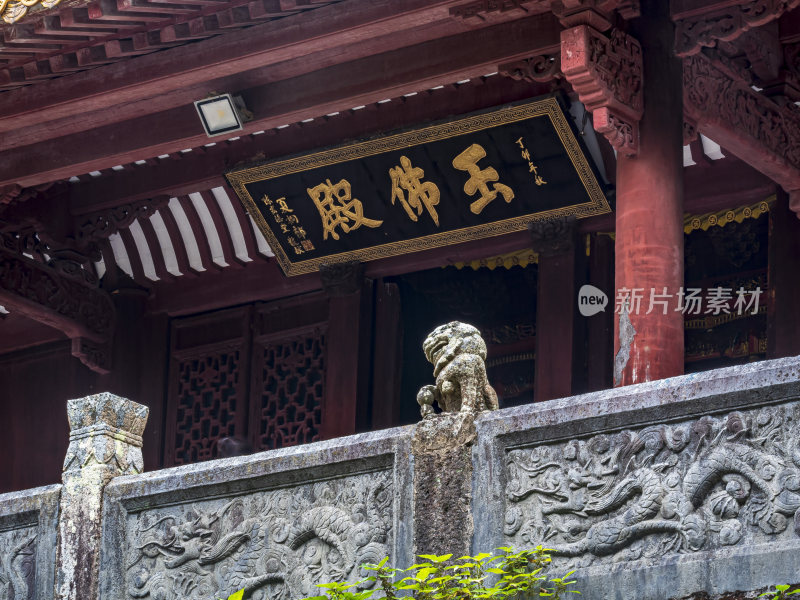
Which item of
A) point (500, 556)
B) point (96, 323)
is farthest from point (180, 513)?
point (96, 323)

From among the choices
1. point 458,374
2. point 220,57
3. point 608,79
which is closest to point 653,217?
point 608,79

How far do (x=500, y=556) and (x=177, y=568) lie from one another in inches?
79.0

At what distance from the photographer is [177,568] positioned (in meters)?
9.16

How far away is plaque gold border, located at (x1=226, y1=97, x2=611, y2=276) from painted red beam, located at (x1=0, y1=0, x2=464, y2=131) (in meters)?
1.26

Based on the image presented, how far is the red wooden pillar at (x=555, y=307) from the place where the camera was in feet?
41.1

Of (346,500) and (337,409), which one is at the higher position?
(337,409)

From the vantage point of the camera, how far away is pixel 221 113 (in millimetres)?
11742

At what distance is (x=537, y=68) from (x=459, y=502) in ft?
11.6

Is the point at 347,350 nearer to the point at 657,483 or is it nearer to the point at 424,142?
the point at 424,142

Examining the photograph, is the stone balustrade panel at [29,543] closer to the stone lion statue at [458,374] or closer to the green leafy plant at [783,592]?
the stone lion statue at [458,374]

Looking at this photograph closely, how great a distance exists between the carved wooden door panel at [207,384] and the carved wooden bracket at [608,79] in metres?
4.91

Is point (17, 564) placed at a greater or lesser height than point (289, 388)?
lesser

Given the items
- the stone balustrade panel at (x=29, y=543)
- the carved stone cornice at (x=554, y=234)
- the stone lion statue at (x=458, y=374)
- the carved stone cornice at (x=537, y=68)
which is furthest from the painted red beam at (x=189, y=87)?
the stone balustrade panel at (x=29, y=543)

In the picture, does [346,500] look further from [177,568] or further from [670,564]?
[670,564]
